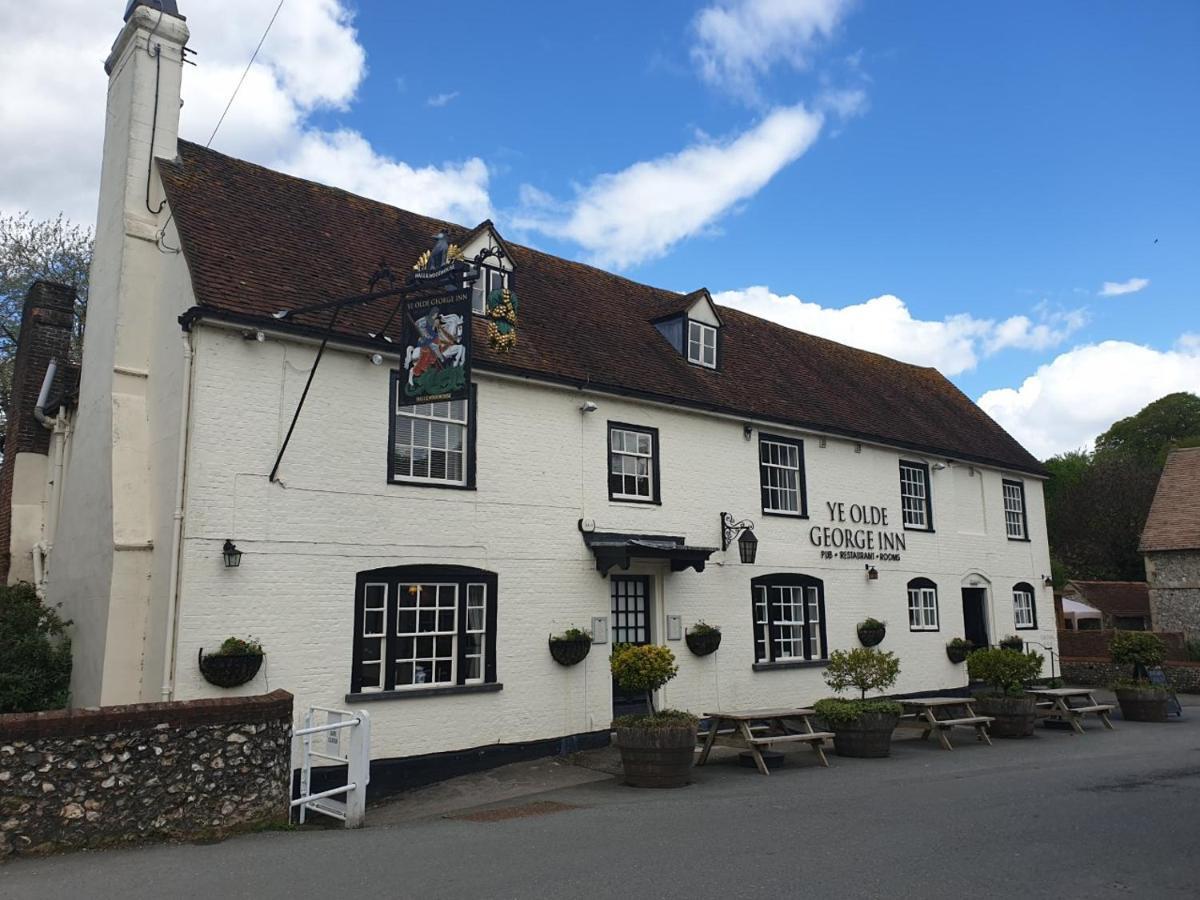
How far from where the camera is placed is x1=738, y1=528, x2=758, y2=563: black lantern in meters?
16.2

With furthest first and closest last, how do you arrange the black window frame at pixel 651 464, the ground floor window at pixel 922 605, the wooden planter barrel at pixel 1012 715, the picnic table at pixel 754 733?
the ground floor window at pixel 922 605 → the wooden planter barrel at pixel 1012 715 → the black window frame at pixel 651 464 → the picnic table at pixel 754 733

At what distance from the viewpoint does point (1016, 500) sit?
23953 mm

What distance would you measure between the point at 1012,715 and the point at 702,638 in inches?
220

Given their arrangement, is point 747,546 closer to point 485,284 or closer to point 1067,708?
point 485,284

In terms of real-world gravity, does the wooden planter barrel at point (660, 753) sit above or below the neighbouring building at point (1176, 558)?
below

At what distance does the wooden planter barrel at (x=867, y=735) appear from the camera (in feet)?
43.7

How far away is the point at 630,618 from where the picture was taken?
50.1ft

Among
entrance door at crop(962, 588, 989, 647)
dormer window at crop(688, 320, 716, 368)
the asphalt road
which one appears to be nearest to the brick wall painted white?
dormer window at crop(688, 320, 716, 368)

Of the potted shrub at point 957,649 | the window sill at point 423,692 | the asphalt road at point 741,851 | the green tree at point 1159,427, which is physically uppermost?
the green tree at point 1159,427

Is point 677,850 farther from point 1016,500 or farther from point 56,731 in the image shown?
point 1016,500

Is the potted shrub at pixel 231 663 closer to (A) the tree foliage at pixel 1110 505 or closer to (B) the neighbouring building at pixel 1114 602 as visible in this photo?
(B) the neighbouring building at pixel 1114 602

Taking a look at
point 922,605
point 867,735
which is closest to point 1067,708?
point 922,605

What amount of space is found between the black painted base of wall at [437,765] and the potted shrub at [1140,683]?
1158cm

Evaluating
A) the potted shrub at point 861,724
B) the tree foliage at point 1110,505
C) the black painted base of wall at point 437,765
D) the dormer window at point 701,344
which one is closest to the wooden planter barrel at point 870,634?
the potted shrub at point 861,724
